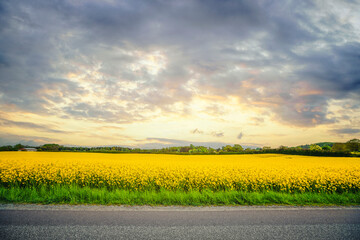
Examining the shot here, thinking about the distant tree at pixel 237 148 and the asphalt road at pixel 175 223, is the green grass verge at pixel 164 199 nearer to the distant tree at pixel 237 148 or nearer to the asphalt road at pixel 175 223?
the asphalt road at pixel 175 223

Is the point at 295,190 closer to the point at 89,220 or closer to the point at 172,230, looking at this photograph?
the point at 172,230

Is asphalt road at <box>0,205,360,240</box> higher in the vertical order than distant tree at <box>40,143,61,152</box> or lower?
lower

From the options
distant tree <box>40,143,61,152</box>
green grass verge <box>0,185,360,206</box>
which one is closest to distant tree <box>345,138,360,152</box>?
green grass verge <box>0,185,360,206</box>

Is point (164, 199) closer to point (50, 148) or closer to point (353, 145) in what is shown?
point (50, 148)

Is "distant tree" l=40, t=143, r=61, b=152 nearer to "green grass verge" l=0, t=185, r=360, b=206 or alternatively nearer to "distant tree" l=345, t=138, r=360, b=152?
"green grass verge" l=0, t=185, r=360, b=206

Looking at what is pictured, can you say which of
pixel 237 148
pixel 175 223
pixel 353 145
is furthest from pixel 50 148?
pixel 353 145

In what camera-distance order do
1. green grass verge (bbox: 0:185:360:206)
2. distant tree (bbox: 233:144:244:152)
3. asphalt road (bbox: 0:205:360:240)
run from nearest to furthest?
asphalt road (bbox: 0:205:360:240), green grass verge (bbox: 0:185:360:206), distant tree (bbox: 233:144:244:152)

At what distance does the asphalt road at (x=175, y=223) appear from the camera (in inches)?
177

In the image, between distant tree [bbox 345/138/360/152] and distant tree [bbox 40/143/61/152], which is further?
distant tree [bbox 345/138/360/152]

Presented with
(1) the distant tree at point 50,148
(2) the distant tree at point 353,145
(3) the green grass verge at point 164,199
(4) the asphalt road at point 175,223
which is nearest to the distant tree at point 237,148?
(2) the distant tree at point 353,145

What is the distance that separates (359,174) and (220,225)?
36.6ft

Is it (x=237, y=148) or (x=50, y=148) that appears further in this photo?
(x=237, y=148)

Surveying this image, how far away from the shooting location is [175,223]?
511 centimetres

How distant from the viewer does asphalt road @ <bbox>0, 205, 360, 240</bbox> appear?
4508 mm
